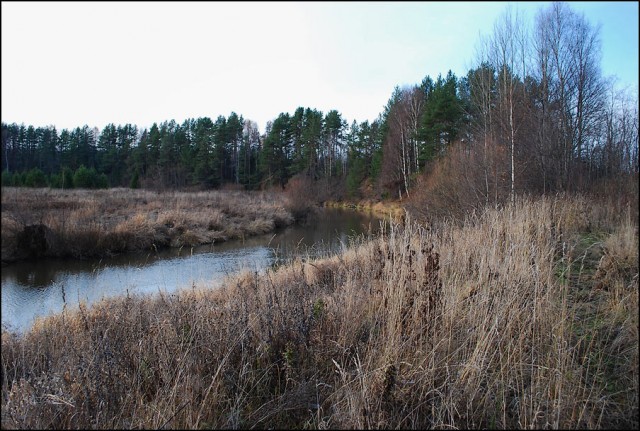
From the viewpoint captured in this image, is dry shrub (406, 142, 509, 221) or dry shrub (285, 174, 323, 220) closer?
dry shrub (406, 142, 509, 221)

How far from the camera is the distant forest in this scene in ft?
33.0

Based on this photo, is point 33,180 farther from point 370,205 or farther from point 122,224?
point 370,205

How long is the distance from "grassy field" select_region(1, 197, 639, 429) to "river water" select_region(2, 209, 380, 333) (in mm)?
2071

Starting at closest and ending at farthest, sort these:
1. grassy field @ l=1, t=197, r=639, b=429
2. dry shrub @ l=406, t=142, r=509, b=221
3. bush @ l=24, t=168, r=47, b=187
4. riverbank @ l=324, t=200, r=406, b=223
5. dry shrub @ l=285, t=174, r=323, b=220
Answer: grassy field @ l=1, t=197, r=639, b=429
bush @ l=24, t=168, r=47, b=187
dry shrub @ l=406, t=142, r=509, b=221
dry shrub @ l=285, t=174, r=323, b=220
riverbank @ l=324, t=200, r=406, b=223

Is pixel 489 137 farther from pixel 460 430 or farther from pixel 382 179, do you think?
pixel 382 179

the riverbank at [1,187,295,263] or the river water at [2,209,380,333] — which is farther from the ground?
the riverbank at [1,187,295,263]

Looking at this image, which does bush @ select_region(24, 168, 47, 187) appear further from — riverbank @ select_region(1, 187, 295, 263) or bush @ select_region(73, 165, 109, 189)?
bush @ select_region(73, 165, 109, 189)

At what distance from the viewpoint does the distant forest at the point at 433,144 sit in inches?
396

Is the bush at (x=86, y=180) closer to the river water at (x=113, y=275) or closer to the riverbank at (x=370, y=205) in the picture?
the river water at (x=113, y=275)

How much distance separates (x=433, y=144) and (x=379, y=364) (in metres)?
22.1

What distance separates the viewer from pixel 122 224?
13859 millimetres

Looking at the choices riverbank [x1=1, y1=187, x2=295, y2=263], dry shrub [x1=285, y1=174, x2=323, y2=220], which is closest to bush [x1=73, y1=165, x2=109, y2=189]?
riverbank [x1=1, y1=187, x2=295, y2=263]

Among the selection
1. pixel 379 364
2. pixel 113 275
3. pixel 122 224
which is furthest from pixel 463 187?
pixel 122 224

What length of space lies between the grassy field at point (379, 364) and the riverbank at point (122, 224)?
4503mm
